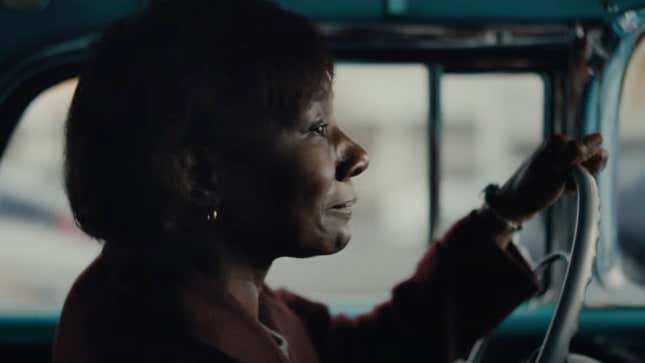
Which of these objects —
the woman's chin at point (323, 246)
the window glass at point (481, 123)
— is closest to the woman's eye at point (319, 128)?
the woman's chin at point (323, 246)

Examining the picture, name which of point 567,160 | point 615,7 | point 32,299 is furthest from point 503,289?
point 32,299

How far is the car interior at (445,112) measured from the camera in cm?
151

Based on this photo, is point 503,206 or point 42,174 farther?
point 42,174

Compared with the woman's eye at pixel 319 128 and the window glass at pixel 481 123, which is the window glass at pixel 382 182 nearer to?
the window glass at pixel 481 123

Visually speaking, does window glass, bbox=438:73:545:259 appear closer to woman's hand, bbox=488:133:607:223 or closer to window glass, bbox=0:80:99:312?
woman's hand, bbox=488:133:607:223

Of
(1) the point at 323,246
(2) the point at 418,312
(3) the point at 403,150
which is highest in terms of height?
(3) the point at 403,150

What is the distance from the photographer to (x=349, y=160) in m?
1.06

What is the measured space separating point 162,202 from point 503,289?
55 centimetres

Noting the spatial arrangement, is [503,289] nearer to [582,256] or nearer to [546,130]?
[582,256]

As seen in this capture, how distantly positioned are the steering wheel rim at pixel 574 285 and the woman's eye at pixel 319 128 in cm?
32

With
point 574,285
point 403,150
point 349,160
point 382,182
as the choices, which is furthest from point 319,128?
point 382,182

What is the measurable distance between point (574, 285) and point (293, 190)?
34 cm

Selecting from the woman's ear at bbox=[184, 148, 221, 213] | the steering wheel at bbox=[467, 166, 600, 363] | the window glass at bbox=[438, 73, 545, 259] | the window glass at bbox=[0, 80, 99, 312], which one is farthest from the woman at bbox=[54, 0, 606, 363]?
the window glass at bbox=[438, 73, 545, 259]

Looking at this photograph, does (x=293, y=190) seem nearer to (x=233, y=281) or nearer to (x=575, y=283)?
(x=233, y=281)
